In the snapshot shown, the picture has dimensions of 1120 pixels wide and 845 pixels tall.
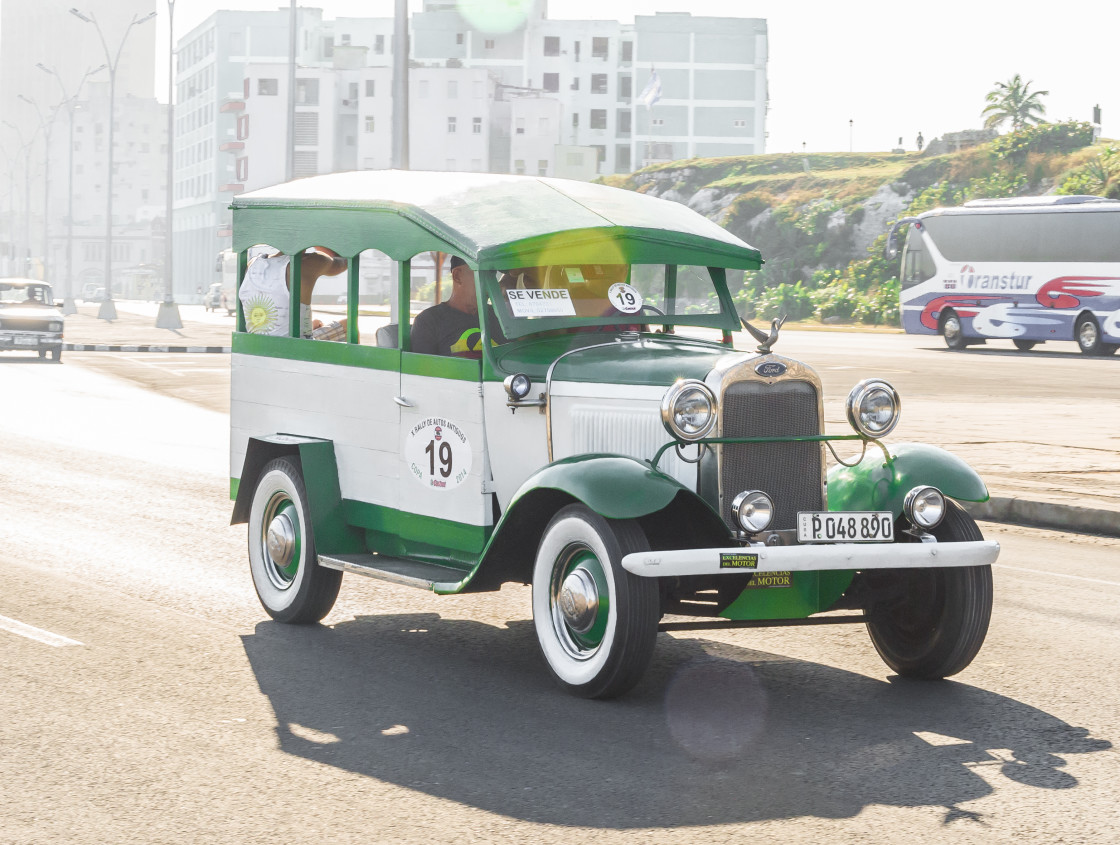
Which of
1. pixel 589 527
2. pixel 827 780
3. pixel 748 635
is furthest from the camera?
pixel 748 635

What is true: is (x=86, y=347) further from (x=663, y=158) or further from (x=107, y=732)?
(x=663, y=158)

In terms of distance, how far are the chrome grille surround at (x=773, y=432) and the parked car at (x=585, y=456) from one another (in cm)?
1

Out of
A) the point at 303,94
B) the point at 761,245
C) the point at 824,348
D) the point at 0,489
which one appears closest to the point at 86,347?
the point at 824,348

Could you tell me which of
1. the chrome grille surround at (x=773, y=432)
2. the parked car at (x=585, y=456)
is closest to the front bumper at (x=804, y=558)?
the parked car at (x=585, y=456)

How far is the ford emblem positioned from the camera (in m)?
6.48

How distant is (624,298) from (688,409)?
4.51ft

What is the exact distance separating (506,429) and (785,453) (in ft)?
4.18

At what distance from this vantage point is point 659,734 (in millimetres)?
5758

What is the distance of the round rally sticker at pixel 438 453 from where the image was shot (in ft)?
23.8

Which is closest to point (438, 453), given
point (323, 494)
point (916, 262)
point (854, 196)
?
point (323, 494)

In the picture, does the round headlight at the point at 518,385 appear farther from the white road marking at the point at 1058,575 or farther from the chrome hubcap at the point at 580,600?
the white road marking at the point at 1058,575

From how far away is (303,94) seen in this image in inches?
5123

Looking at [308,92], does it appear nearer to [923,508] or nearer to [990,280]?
[990,280]

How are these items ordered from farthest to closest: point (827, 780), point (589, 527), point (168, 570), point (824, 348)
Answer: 1. point (824, 348)
2. point (168, 570)
3. point (589, 527)
4. point (827, 780)
